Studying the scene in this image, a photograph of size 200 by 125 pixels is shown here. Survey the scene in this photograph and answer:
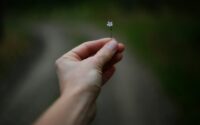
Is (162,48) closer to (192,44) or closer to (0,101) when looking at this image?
(192,44)

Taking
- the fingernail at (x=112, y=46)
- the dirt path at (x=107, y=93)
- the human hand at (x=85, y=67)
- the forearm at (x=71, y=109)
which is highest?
the fingernail at (x=112, y=46)

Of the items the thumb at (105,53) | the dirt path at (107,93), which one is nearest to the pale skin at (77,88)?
the thumb at (105,53)

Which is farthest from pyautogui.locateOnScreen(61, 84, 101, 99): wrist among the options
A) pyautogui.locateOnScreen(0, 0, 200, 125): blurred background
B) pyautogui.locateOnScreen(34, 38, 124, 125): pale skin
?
pyautogui.locateOnScreen(0, 0, 200, 125): blurred background

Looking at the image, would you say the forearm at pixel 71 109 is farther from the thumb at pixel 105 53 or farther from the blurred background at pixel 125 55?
the blurred background at pixel 125 55

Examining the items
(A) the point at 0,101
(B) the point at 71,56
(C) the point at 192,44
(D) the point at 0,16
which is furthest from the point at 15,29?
(C) the point at 192,44

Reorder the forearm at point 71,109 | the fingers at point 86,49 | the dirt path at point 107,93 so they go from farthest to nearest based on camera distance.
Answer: the dirt path at point 107,93 → the fingers at point 86,49 → the forearm at point 71,109

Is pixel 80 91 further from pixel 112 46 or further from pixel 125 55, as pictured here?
pixel 125 55

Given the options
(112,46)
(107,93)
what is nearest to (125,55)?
(107,93)

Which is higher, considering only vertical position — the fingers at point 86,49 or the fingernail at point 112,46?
the fingernail at point 112,46
